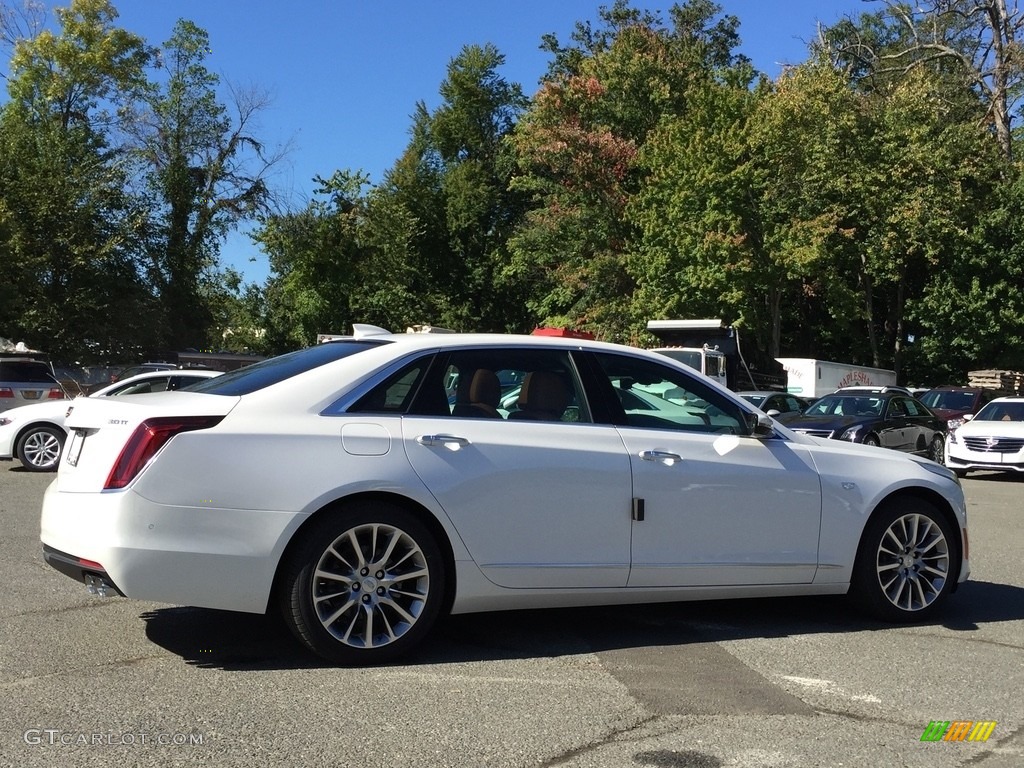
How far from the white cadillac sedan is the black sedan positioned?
12199 millimetres

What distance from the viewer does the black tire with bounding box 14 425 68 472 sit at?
1380 cm

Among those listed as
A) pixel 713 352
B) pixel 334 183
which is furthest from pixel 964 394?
pixel 334 183

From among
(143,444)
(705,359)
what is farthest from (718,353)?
(143,444)

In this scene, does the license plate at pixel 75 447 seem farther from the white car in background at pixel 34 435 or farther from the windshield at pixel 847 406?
the windshield at pixel 847 406

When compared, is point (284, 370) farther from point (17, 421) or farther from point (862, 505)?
point (17, 421)

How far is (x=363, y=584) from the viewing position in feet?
16.0

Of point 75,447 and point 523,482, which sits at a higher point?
point 75,447

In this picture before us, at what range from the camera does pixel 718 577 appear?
218 inches

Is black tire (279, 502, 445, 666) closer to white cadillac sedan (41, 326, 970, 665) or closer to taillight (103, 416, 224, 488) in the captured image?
white cadillac sedan (41, 326, 970, 665)

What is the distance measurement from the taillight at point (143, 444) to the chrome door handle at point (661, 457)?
221 centimetres

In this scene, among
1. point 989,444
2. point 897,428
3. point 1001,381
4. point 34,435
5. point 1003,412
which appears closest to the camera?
point 34,435

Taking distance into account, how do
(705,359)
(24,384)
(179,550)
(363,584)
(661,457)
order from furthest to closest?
1. (705,359)
2. (24,384)
3. (661,457)
4. (363,584)
5. (179,550)

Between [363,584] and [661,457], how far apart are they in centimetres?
169

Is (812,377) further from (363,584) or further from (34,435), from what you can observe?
(363,584)
